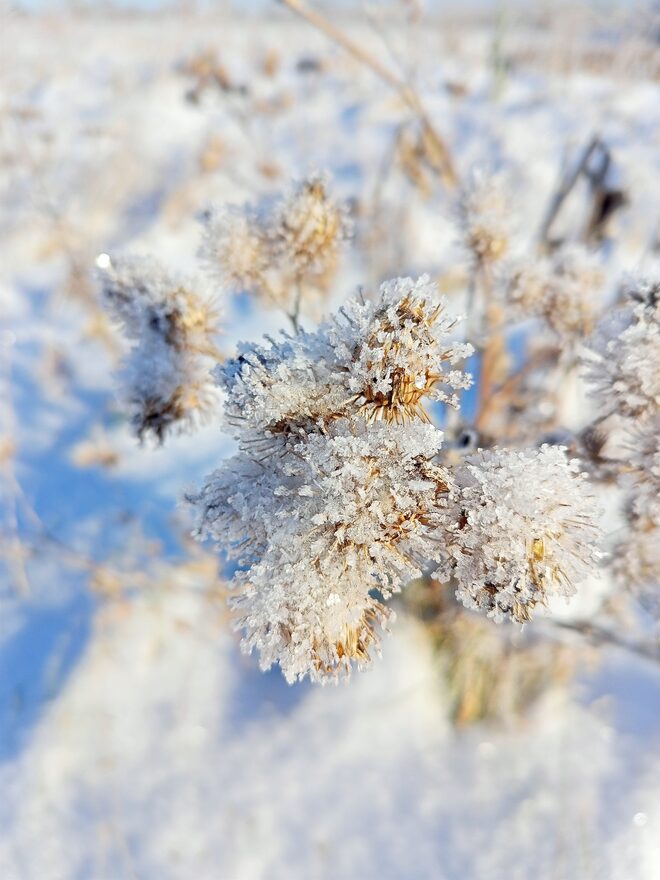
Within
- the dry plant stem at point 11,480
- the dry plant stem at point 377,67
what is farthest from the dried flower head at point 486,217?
the dry plant stem at point 11,480

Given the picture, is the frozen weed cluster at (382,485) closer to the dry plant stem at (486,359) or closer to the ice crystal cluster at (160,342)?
the ice crystal cluster at (160,342)

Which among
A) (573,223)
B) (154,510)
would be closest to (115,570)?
(154,510)

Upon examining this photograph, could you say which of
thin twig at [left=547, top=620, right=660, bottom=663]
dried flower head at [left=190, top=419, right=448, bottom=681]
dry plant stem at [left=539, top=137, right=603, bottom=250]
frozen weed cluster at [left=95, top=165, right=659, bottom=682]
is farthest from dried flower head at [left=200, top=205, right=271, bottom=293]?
dry plant stem at [left=539, top=137, right=603, bottom=250]

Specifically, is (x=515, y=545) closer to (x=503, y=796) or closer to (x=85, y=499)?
(x=503, y=796)

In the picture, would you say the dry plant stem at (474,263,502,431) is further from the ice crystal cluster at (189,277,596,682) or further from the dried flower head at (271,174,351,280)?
the ice crystal cluster at (189,277,596,682)

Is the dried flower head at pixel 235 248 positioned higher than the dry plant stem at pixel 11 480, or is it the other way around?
the dried flower head at pixel 235 248
